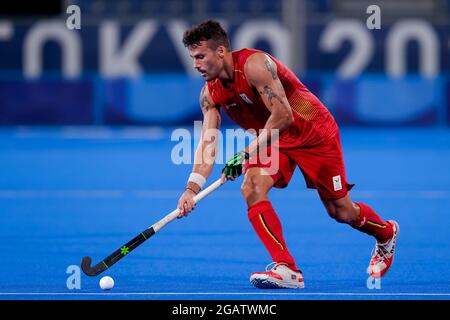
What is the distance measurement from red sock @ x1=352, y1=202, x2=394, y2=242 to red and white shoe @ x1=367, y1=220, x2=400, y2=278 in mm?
38

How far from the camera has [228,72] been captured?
21.8ft

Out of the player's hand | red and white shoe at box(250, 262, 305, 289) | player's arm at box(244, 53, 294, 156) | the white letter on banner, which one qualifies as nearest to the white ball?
the player's hand

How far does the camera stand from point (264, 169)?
667 cm

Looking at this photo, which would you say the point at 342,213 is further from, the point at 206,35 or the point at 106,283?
the point at 106,283

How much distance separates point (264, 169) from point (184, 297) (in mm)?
977

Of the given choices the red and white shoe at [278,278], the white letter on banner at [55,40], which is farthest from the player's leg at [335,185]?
the white letter on banner at [55,40]

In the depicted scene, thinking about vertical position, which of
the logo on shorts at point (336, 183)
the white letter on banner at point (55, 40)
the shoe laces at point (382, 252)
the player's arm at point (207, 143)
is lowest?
the shoe laces at point (382, 252)

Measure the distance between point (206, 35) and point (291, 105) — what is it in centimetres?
69

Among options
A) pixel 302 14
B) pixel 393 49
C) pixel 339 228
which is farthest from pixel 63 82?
pixel 339 228

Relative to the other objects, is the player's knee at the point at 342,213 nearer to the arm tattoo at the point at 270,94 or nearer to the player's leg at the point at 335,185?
the player's leg at the point at 335,185

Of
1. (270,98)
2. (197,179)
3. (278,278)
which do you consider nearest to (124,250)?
(197,179)

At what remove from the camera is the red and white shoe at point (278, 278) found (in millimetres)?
6387

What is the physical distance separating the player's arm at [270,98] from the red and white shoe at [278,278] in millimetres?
663

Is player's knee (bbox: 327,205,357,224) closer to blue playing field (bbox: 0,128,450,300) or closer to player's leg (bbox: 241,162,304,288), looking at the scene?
blue playing field (bbox: 0,128,450,300)
